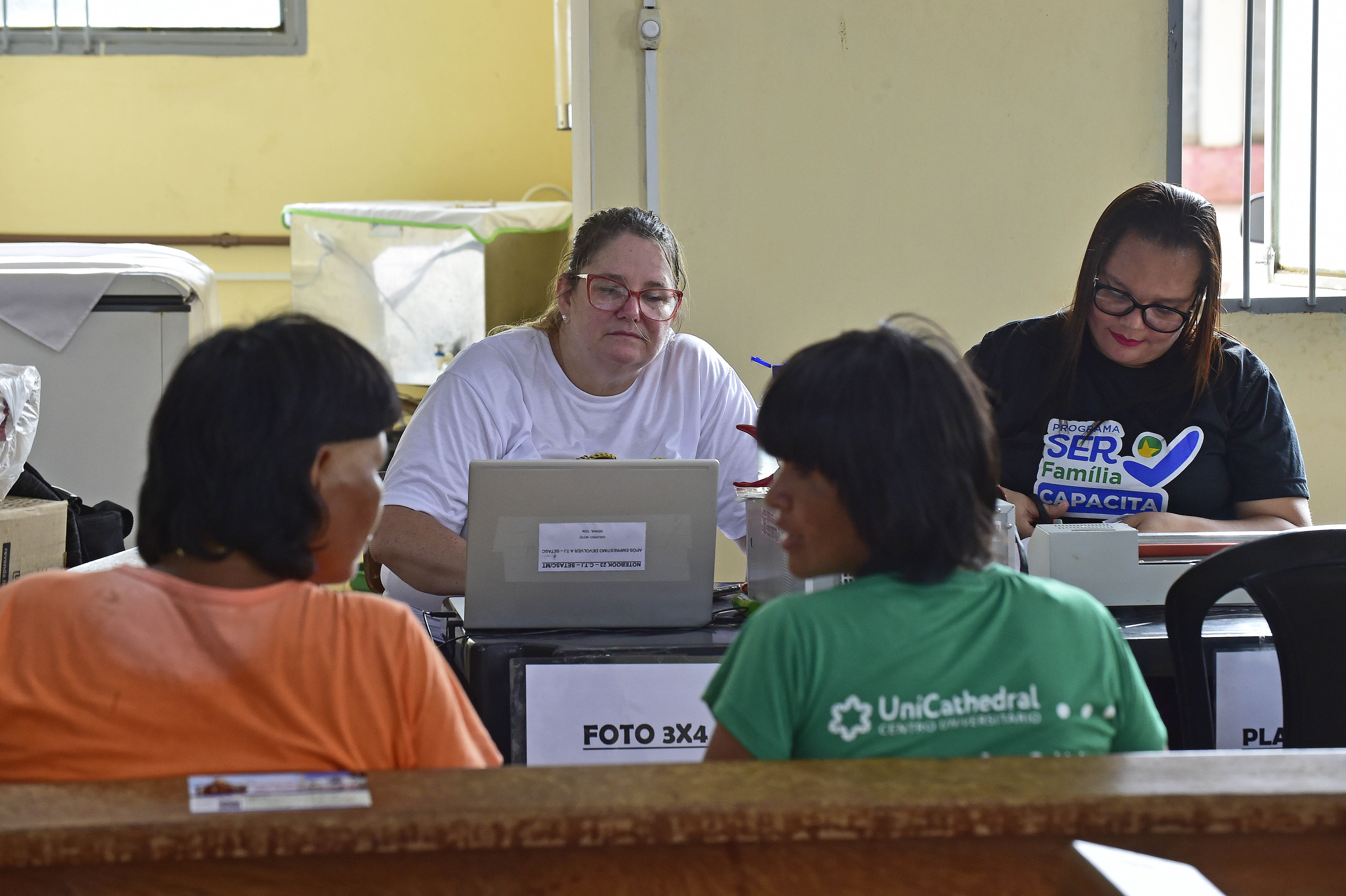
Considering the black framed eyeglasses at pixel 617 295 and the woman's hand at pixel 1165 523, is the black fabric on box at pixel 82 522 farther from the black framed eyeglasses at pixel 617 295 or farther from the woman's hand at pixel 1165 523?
the woman's hand at pixel 1165 523

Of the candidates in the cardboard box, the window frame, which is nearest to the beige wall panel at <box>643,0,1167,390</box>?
the cardboard box

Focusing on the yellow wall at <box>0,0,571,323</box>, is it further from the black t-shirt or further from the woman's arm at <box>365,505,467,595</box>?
the black t-shirt

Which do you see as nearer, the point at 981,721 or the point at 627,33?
the point at 981,721

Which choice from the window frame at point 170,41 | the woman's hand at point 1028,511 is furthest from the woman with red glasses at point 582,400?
the window frame at point 170,41

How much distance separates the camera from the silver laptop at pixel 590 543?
1.43m

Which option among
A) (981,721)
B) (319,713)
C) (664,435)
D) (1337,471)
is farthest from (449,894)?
(1337,471)

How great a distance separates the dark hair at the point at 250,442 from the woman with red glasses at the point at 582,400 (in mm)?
1062

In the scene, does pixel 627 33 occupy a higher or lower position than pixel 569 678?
higher

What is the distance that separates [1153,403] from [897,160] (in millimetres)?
1153

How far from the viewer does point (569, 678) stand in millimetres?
1367

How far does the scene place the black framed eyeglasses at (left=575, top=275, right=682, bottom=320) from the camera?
2.09m

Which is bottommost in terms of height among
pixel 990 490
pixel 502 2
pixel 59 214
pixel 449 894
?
pixel 449 894

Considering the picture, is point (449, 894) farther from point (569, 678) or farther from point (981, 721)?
point (569, 678)

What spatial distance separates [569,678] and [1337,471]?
2.41 m
